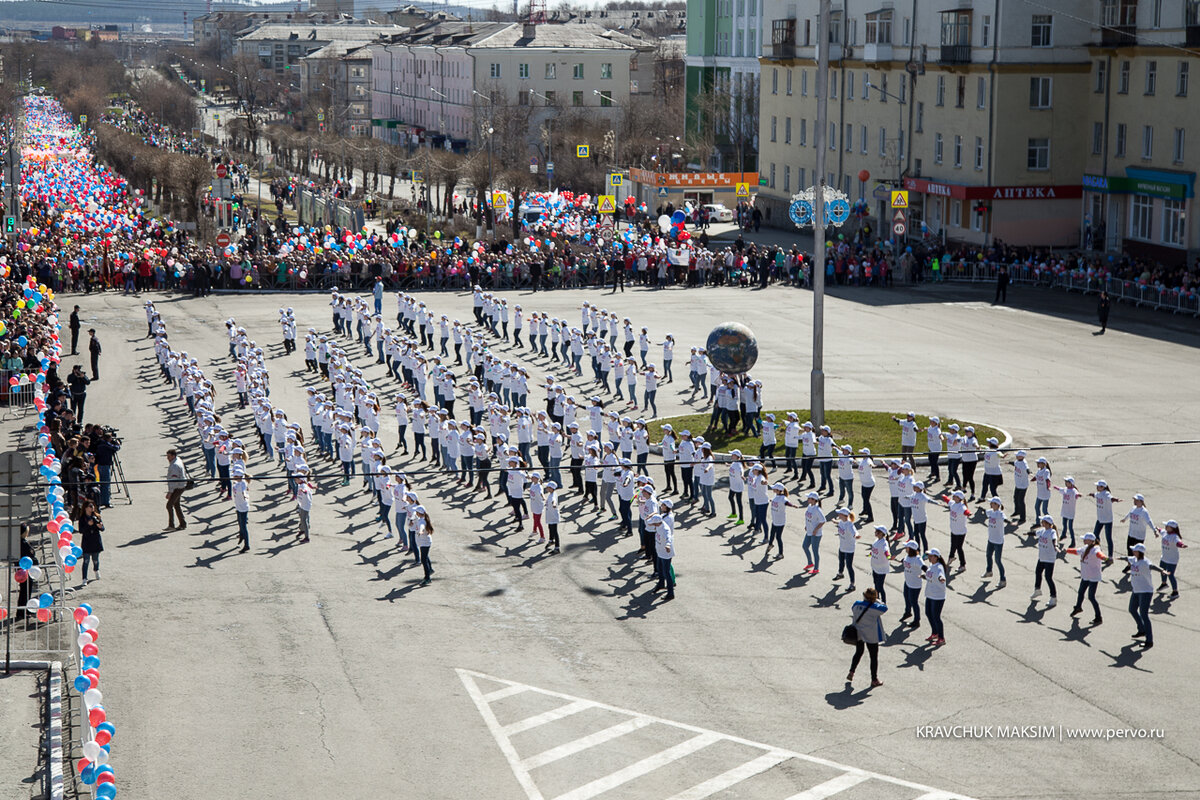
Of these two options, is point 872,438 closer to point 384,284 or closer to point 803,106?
point 384,284

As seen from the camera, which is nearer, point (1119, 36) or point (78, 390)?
point (78, 390)

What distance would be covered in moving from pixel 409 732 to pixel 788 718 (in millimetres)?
4058

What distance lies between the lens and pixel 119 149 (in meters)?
92.3

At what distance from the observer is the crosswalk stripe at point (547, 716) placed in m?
15.3

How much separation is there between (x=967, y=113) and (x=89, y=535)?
4382 cm

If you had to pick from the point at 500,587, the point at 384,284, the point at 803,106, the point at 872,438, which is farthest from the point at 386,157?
the point at 500,587

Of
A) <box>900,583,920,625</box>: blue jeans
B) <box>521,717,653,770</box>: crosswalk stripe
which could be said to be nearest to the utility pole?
<box>900,583,920,625</box>: blue jeans

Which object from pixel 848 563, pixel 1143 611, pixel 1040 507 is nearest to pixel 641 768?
pixel 848 563

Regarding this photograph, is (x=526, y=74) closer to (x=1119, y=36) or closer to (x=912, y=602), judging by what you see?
(x=1119, y=36)

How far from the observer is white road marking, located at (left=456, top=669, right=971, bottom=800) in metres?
13.7

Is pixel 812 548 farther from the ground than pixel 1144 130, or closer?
closer

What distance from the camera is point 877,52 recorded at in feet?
198

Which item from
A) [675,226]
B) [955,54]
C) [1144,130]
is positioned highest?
[955,54]

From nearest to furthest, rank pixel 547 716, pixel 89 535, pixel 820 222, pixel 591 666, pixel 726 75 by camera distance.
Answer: pixel 547 716, pixel 591 666, pixel 89 535, pixel 820 222, pixel 726 75
